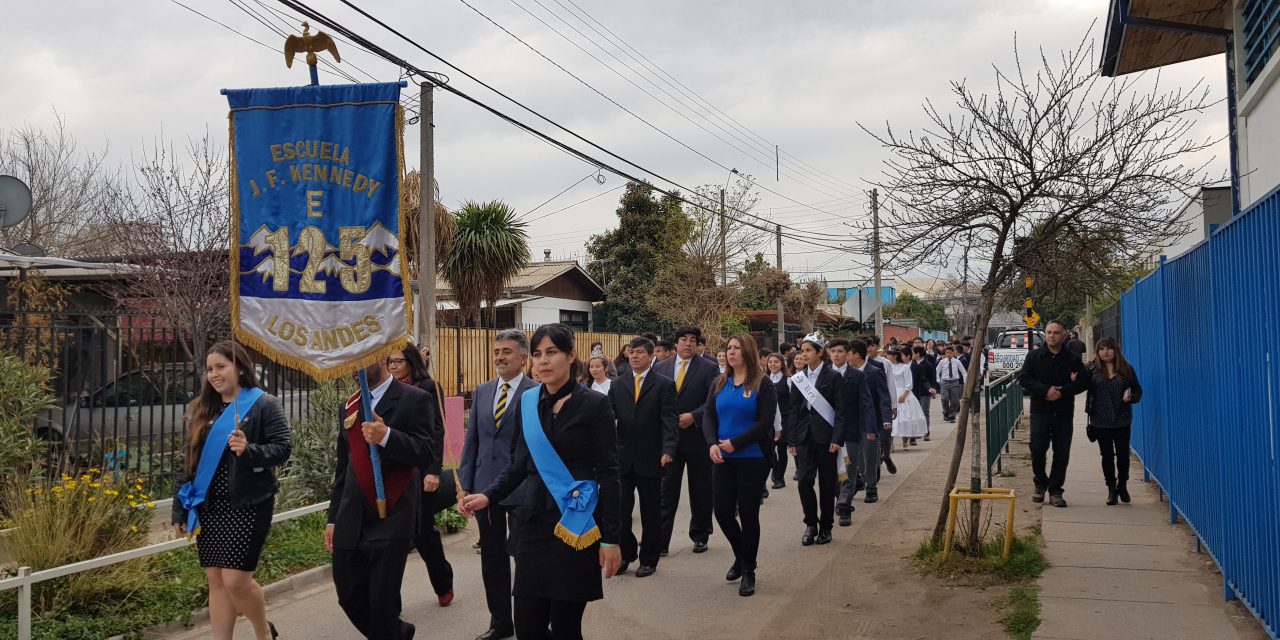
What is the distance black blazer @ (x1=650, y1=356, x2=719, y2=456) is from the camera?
28.7 feet

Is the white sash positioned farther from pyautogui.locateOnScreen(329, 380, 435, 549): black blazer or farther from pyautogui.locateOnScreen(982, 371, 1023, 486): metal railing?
pyautogui.locateOnScreen(329, 380, 435, 549): black blazer

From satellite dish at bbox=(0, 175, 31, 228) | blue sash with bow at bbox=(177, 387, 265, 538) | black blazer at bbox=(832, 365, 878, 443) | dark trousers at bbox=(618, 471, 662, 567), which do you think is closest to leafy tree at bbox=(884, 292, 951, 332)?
black blazer at bbox=(832, 365, 878, 443)

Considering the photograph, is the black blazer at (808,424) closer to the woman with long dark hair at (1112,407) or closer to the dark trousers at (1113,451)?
the woman with long dark hair at (1112,407)

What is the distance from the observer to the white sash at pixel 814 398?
944 cm

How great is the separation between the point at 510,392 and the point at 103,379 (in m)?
5.15

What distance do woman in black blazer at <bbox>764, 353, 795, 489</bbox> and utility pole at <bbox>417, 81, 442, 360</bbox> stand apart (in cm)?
390

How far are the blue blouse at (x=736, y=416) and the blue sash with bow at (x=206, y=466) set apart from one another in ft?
11.8

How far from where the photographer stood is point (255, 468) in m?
5.32

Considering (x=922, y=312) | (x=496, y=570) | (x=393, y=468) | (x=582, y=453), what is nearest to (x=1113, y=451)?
(x=496, y=570)

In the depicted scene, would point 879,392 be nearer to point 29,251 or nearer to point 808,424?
point 808,424

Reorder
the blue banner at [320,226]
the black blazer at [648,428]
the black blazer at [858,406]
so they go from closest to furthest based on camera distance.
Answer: the blue banner at [320,226]
the black blazer at [648,428]
the black blazer at [858,406]

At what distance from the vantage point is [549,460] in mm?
4578

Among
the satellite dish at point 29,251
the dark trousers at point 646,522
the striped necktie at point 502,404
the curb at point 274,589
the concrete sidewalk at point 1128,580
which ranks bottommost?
the curb at point 274,589

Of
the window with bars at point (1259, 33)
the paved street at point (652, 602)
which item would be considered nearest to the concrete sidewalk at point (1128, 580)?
the paved street at point (652, 602)
